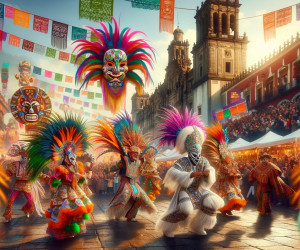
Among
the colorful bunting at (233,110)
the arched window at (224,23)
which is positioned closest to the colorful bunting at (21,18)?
the colorful bunting at (233,110)

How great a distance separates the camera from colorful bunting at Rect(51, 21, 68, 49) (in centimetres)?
958

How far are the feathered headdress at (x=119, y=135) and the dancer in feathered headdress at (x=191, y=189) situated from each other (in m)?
1.40

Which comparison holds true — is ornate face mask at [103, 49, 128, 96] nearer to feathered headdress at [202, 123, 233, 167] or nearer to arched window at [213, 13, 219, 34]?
feathered headdress at [202, 123, 233, 167]

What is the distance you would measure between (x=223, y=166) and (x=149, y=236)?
2.85 metres

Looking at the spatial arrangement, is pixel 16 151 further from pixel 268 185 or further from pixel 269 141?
pixel 269 141

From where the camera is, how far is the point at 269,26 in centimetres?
1009

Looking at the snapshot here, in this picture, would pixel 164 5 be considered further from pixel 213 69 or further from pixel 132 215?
pixel 213 69

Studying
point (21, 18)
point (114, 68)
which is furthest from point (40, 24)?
point (114, 68)

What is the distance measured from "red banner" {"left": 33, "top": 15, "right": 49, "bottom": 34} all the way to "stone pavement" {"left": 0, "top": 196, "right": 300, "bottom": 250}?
5.40m

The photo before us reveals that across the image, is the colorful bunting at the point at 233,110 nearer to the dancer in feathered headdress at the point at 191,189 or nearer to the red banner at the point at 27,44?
the red banner at the point at 27,44

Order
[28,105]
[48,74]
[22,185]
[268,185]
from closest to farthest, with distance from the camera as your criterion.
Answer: [22,185]
[268,185]
[28,105]
[48,74]

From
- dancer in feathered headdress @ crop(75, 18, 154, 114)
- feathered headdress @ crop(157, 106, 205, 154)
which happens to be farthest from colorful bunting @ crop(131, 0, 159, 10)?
feathered headdress @ crop(157, 106, 205, 154)

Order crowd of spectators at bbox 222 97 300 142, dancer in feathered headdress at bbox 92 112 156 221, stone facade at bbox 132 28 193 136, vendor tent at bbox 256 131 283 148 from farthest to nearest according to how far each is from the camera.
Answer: stone facade at bbox 132 28 193 136 → crowd of spectators at bbox 222 97 300 142 → vendor tent at bbox 256 131 283 148 → dancer in feathered headdress at bbox 92 112 156 221

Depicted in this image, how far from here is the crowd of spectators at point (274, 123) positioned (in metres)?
13.1
